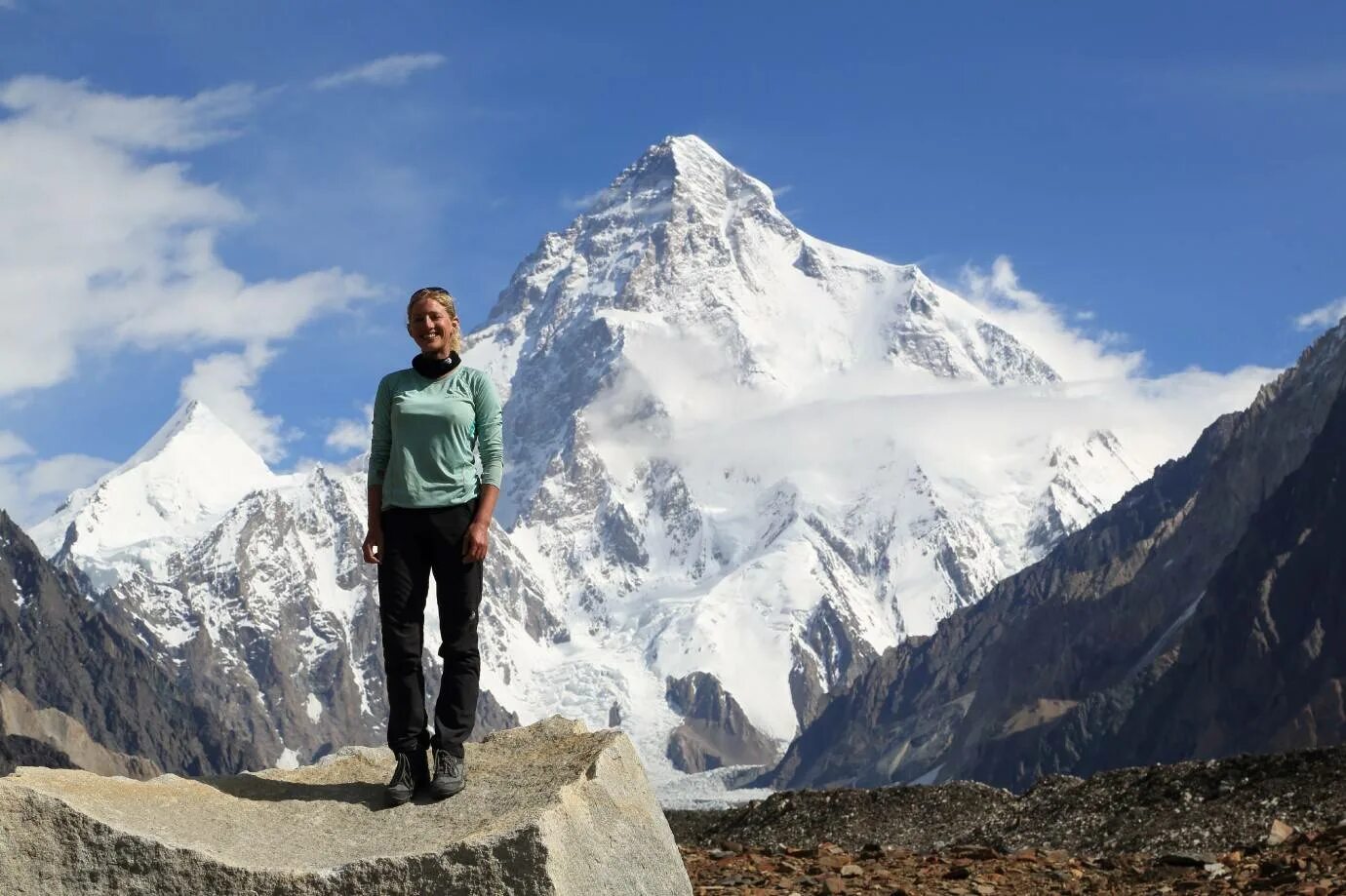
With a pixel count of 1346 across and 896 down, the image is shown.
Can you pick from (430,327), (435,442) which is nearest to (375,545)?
(435,442)

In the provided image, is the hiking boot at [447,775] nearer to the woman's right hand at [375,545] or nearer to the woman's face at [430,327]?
the woman's right hand at [375,545]

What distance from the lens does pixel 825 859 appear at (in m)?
19.3

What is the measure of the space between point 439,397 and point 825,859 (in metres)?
7.65

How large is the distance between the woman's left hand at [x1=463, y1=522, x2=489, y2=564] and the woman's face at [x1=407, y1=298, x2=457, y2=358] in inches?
55.4

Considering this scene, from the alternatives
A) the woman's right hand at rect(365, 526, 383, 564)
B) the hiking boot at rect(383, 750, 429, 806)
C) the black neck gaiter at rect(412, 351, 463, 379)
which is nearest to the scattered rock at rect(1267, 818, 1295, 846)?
the hiking boot at rect(383, 750, 429, 806)

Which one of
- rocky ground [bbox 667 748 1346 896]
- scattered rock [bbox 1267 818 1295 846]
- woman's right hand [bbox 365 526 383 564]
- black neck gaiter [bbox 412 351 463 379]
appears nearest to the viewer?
woman's right hand [bbox 365 526 383 564]

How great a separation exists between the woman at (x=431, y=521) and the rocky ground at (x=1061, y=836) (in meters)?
3.85

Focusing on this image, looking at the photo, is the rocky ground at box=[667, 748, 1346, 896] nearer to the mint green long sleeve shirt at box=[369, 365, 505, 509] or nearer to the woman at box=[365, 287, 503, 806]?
the woman at box=[365, 287, 503, 806]

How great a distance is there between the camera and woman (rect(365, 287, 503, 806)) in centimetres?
1438

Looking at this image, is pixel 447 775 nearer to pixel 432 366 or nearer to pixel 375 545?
pixel 375 545

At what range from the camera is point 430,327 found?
1452cm

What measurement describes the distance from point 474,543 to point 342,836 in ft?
7.92

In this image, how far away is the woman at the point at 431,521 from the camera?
14375mm

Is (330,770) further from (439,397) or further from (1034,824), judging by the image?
(1034,824)
